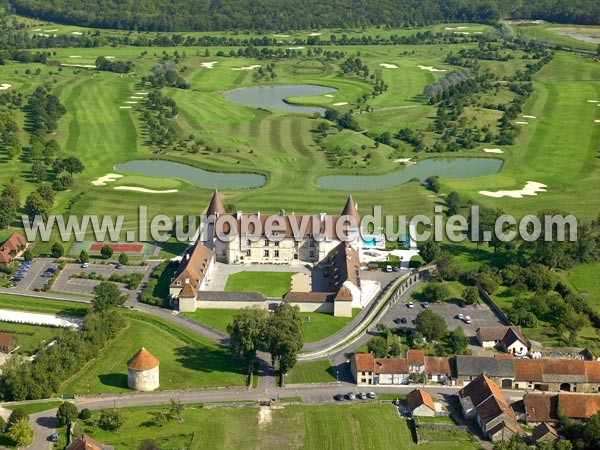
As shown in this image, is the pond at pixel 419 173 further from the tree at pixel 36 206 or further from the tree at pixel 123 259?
the tree at pixel 36 206

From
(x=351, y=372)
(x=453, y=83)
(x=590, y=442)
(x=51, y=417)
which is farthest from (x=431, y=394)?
(x=453, y=83)

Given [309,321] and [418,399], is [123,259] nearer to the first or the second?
[309,321]

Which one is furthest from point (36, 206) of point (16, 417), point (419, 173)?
point (419, 173)

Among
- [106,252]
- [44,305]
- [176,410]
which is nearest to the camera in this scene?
[176,410]

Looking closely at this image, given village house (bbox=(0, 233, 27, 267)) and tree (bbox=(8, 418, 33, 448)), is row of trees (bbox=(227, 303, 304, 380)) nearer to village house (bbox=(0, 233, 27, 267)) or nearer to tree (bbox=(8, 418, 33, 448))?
tree (bbox=(8, 418, 33, 448))

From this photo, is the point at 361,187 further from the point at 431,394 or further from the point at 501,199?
the point at 431,394

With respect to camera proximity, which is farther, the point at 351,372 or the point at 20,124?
the point at 20,124
